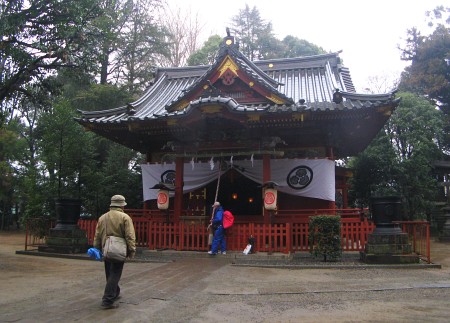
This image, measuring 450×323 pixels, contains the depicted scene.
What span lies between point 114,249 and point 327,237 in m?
6.14

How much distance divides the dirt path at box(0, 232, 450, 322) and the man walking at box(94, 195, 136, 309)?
0.22 metres

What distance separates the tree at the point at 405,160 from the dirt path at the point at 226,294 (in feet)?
38.8

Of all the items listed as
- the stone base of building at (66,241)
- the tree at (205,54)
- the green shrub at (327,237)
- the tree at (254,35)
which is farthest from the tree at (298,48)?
the stone base of building at (66,241)

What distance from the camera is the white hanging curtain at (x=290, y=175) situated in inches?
506

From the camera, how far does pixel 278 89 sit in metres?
15.4

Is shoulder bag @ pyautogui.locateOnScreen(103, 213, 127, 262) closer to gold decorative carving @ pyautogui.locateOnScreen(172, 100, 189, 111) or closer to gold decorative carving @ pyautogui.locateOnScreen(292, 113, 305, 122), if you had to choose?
gold decorative carving @ pyautogui.locateOnScreen(292, 113, 305, 122)

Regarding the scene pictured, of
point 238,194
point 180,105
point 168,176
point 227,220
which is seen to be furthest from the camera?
point 238,194

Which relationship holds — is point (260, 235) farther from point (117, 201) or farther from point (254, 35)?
point (254, 35)

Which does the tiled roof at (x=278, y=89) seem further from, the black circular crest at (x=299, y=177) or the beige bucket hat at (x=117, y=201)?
the beige bucket hat at (x=117, y=201)

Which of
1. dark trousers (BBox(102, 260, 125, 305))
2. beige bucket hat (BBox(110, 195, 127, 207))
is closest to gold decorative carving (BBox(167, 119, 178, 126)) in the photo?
beige bucket hat (BBox(110, 195, 127, 207))

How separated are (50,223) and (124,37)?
16902mm

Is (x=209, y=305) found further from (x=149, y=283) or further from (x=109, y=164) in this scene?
(x=109, y=164)

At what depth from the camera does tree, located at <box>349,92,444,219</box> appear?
2028cm

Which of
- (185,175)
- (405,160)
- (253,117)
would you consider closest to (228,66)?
(253,117)
